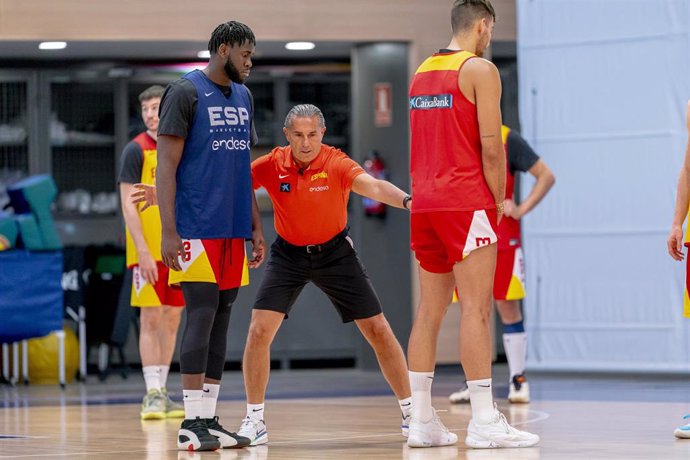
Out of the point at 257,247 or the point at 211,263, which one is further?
the point at 257,247

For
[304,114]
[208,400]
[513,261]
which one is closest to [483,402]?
[208,400]

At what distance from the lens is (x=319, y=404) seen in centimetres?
806

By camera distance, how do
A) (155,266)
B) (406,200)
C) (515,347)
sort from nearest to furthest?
(406,200)
(155,266)
(515,347)

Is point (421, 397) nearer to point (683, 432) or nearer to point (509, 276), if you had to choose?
point (683, 432)

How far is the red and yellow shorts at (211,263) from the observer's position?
5426 millimetres

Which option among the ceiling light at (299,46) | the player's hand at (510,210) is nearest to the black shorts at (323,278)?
the player's hand at (510,210)

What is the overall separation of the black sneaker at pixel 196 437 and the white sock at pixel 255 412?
336 mm

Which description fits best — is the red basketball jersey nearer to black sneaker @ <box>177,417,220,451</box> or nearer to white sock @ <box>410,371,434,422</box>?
white sock @ <box>410,371,434,422</box>

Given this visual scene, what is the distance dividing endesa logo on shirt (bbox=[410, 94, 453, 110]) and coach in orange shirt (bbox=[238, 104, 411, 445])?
51cm

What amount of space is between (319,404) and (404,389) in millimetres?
2248

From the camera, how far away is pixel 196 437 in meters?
5.35

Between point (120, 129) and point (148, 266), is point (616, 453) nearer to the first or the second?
point (148, 266)

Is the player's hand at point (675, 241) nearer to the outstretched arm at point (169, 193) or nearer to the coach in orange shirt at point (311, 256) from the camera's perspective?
the coach in orange shirt at point (311, 256)

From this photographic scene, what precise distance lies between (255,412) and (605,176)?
529 centimetres
